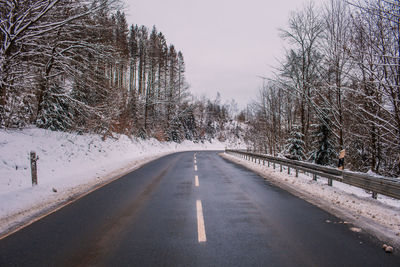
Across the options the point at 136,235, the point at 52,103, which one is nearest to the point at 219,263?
the point at 136,235

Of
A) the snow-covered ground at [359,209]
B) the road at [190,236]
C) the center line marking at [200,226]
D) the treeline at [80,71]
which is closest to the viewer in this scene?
the road at [190,236]

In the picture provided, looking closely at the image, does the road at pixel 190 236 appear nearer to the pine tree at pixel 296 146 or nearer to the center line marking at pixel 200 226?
the center line marking at pixel 200 226

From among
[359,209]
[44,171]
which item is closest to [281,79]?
[359,209]

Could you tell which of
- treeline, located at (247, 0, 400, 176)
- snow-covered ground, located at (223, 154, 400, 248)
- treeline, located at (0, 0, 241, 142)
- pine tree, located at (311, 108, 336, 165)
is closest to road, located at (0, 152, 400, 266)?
snow-covered ground, located at (223, 154, 400, 248)

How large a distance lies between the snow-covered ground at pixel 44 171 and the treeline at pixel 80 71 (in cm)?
140

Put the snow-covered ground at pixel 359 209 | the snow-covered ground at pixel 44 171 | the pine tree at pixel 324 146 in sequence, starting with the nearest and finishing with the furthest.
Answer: the snow-covered ground at pixel 359 209 < the snow-covered ground at pixel 44 171 < the pine tree at pixel 324 146

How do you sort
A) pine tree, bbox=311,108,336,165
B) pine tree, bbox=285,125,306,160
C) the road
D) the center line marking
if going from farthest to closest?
pine tree, bbox=311,108,336,165
pine tree, bbox=285,125,306,160
the center line marking
the road

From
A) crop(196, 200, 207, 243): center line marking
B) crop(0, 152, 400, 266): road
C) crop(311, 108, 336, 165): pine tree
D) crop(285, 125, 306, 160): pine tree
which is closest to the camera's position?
crop(0, 152, 400, 266): road

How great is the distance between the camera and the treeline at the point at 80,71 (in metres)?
9.31

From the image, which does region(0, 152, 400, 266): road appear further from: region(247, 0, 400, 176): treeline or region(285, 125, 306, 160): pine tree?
region(285, 125, 306, 160): pine tree

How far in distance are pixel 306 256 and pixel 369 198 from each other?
460 cm

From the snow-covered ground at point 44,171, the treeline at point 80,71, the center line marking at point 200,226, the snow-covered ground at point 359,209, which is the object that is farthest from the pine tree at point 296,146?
the center line marking at point 200,226

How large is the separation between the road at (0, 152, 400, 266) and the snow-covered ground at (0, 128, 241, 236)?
89 centimetres

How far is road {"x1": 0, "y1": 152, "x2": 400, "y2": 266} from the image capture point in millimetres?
3271
